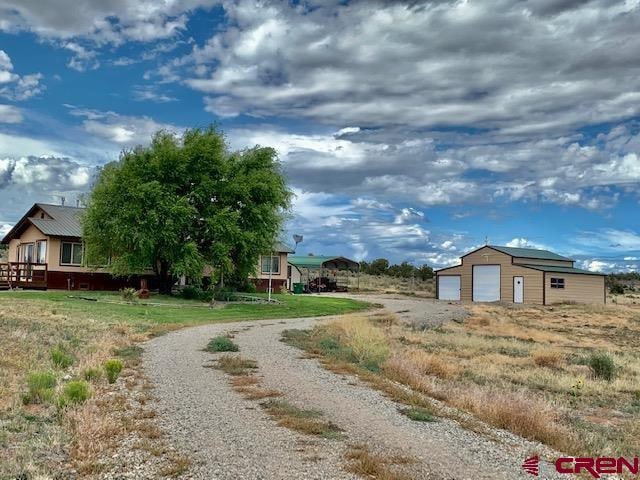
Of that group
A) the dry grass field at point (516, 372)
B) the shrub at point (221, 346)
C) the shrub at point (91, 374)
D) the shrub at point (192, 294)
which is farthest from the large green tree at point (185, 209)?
the shrub at point (91, 374)

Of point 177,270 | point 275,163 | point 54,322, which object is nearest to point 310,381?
point 54,322

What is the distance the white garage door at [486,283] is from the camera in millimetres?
55188

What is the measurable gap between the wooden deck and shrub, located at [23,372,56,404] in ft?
100

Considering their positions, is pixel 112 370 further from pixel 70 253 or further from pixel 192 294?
pixel 70 253

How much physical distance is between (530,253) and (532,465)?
53499 millimetres

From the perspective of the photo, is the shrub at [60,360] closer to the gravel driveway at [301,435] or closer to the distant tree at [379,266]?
the gravel driveway at [301,435]

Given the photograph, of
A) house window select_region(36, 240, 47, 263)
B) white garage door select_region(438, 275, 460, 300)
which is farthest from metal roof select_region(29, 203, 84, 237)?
white garage door select_region(438, 275, 460, 300)

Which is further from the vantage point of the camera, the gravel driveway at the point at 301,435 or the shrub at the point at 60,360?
the shrub at the point at 60,360

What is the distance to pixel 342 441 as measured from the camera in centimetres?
793

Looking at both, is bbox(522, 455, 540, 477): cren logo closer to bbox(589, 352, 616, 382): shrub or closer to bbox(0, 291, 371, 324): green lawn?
bbox(589, 352, 616, 382): shrub

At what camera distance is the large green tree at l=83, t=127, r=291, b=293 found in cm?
3438

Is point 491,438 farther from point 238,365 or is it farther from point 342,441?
point 238,365

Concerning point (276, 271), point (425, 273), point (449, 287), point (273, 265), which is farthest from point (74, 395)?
point (425, 273)

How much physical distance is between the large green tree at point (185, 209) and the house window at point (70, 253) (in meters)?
1.79
